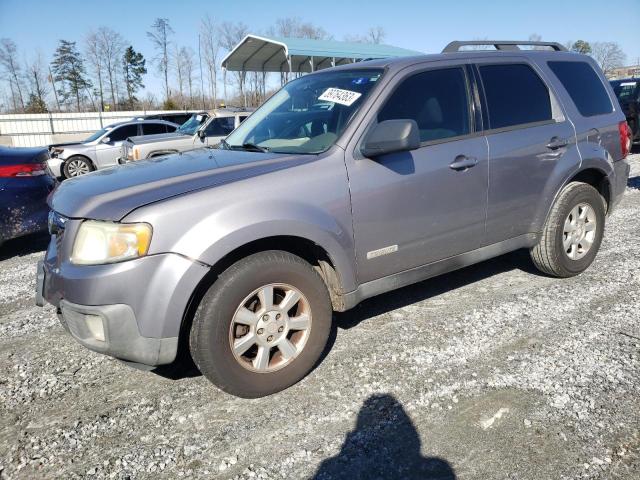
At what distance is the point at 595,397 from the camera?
2.63 m

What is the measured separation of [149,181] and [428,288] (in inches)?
103

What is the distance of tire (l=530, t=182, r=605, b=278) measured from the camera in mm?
4046

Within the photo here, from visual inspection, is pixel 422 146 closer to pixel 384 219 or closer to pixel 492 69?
pixel 384 219

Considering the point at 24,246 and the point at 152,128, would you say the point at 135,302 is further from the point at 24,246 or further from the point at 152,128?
the point at 152,128

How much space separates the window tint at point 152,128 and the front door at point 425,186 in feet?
45.2

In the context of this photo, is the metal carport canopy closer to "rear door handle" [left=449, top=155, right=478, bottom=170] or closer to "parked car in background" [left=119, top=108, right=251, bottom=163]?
"parked car in background" [left=119, top=108, right=251, bottom=163]

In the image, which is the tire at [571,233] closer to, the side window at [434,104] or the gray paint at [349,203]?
the gray paint at [349,203]

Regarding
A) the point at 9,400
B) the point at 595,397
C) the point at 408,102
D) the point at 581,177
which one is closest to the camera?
the point at 595,397

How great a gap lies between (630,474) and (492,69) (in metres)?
2.83

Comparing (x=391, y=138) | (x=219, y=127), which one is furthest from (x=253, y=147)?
(x=219, y=127)

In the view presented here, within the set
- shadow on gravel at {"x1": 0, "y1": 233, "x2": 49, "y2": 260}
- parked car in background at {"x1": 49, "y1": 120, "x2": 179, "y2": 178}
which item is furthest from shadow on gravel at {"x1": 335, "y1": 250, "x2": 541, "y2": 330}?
parked car in background at {"x1": 49, "y1": 120, "x2": 179, "y2": 178}

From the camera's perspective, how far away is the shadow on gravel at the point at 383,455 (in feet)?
7.16

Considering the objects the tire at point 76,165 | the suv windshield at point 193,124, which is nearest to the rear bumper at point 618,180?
the suv windshield at point 193,124

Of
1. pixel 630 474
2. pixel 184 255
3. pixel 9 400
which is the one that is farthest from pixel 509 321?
pixel 9 400
